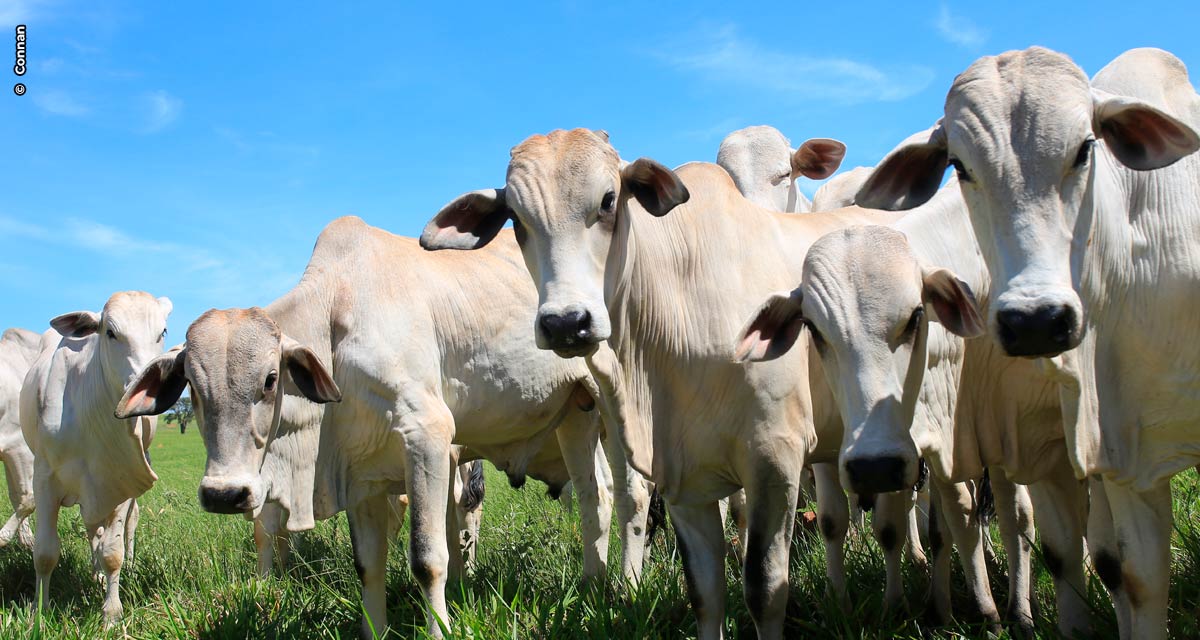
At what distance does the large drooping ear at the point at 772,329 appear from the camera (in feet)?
12.3

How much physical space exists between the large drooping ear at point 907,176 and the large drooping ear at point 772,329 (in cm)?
42

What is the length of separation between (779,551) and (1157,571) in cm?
130

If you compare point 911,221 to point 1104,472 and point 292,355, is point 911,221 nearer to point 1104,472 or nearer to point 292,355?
point 1104,472

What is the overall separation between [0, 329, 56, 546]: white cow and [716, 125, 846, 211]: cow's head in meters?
6.24

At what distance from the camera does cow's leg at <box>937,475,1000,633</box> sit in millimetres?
4527

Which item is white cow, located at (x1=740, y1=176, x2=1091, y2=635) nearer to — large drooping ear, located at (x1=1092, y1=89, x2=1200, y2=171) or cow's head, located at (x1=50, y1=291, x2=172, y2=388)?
large drooping ear, located at (x1=1092, y1=89, x2=1200, y2=171)

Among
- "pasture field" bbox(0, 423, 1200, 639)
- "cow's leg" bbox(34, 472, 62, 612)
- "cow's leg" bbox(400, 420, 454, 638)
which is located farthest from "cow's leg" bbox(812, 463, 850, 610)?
"cow's leg" bbox(34, 472, 62, 612)

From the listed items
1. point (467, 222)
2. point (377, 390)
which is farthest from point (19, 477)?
point (467, 222)

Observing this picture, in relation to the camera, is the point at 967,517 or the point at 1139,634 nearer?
the point at 1139,634

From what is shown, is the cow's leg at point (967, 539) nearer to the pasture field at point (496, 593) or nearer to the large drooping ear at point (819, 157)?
the pasture field at point (496, 593)

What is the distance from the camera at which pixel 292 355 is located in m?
5.03

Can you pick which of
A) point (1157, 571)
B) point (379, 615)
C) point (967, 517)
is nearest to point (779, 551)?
point (967, 517)

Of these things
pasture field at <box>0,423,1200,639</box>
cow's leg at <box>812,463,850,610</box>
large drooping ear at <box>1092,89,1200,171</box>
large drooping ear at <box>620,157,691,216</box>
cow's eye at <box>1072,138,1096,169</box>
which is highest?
large drooping ear at <box>620,157,691,216</box>

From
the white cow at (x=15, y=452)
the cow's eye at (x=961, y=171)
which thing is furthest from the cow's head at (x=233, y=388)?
the white cow at (x=15, y=452)
